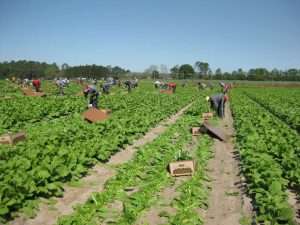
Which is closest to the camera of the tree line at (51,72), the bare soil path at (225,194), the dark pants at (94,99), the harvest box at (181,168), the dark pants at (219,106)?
the bare soil path at (225,194)

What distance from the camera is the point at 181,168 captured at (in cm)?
770

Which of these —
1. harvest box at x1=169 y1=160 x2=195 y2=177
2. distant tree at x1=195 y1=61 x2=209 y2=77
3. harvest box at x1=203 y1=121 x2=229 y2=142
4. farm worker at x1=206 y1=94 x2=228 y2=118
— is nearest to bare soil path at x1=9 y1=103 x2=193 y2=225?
harvest box at x1=169 y1=160 x2=195 y2=177

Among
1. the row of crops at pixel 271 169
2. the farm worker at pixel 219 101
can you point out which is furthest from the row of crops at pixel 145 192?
the farm worker at pixel 219 101

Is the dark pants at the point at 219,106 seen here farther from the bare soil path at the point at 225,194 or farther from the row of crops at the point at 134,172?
the bare soil path at the point at 225,194

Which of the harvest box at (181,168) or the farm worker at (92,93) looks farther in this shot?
the farm worker at (92,93)

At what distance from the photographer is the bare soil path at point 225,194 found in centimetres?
573

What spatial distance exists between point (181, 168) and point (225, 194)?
1.21m

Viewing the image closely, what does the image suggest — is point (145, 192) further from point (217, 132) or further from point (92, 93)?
point (92, 93)

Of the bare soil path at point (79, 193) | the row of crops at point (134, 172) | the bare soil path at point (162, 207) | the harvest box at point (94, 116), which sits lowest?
the bare soil path at point (162, 207)

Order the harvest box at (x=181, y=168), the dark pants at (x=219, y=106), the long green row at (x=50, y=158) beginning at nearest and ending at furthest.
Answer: the long green row at (x=50, y=158), the harvest box at (x=181, y=168), the dark pants at (x=219, y=106)

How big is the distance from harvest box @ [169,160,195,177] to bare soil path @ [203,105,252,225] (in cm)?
48

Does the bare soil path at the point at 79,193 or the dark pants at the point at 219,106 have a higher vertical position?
the dark pants at the point at 219,106

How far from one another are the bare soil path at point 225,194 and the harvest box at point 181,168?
48 centimetres

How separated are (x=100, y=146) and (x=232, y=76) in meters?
101
